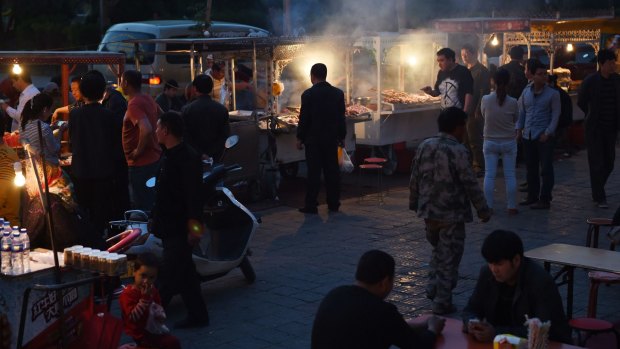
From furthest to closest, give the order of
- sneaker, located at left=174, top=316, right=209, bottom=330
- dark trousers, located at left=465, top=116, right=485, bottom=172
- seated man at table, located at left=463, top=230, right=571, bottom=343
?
dark trousers, located at left=465, top=116, right=485, bottom=172, sneaker, located at left=174, top=316, right=209, bottom=330, seated man at table, located at left=463, top=230, right=571, bottom=343

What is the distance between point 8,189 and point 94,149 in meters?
1.88

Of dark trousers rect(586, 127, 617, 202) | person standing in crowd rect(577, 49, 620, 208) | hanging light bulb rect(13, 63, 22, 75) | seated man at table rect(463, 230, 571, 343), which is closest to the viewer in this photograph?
seated man at table rect(463, 230, 571, 343)

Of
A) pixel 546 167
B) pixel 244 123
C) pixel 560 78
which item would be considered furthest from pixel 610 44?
pixel 244 123

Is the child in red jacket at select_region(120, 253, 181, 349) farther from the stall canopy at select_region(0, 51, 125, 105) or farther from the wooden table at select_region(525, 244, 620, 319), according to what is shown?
the stall canopy at select_region(0, 51, 125, 105)

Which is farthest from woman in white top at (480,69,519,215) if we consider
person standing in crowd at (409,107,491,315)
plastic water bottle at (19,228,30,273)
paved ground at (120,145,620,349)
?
plastic water bottle at (19,228,30,273)

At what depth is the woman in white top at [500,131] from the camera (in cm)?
1020

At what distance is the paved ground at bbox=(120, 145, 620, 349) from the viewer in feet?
22.1

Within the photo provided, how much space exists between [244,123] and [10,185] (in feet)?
16.7

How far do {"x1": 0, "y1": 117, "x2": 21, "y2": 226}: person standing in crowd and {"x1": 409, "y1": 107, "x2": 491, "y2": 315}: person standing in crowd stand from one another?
9.59 feet

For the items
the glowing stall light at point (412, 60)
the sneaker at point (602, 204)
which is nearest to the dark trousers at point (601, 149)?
the sneaker at point (602, 204)

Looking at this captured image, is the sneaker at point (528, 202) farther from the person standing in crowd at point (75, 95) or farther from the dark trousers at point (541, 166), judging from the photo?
the person standing in crowd at point (75, 95)

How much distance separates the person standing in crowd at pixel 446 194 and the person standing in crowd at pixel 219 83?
6.27 metres

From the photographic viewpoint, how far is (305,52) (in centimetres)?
1238

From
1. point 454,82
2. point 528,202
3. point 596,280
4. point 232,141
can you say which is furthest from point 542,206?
point 596,280
